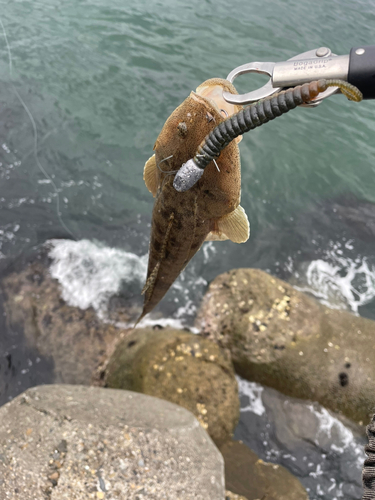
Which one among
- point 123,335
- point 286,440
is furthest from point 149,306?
point 286,440

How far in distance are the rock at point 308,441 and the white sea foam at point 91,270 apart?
3.02 meters

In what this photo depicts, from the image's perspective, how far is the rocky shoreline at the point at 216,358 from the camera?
395 centimetres

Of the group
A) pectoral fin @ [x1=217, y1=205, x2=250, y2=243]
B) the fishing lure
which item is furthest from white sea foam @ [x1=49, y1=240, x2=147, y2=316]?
the fishing lure

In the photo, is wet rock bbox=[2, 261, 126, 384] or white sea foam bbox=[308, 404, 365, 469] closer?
white sea foam bbox=[308, 404, 365, 469]

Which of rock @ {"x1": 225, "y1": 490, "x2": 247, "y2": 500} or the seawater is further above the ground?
the seawater

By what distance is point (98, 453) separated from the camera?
9.79 feet

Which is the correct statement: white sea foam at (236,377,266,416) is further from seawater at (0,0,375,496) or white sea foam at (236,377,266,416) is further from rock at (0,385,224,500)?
rock at (0,385,224,500)

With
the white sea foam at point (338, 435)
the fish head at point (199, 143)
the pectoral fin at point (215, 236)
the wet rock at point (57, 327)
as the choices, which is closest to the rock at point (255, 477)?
the white sea foam at point (338, 435)

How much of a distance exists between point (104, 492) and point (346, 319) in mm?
4180

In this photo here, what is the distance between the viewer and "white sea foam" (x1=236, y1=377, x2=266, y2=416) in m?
5.13

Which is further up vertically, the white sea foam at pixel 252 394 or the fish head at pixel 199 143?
the fish head at pixel 199 143

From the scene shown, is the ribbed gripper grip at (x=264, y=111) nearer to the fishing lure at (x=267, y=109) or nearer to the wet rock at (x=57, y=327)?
the fishing lure at (x=267, y=109)

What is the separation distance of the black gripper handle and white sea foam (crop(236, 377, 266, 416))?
466 cm

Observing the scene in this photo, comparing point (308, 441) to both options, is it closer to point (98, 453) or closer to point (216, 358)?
point (216, 358)
